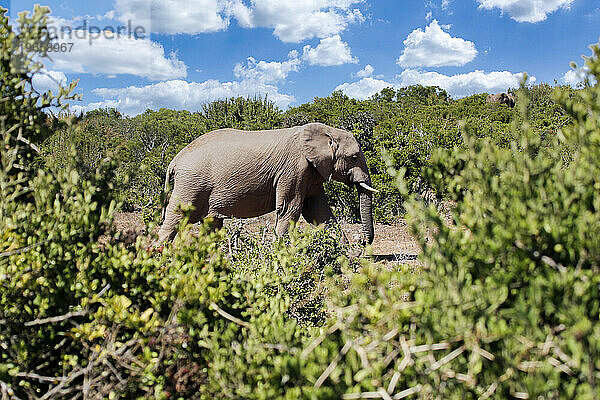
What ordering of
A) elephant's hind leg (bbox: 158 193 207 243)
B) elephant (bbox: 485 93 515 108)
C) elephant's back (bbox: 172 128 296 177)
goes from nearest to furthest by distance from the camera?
elephant's hind leg (bbox: 158 193 207 243) → elephant's back (bbox: 172 128 296 177) → elephant (bbox: 485 93 515 108)

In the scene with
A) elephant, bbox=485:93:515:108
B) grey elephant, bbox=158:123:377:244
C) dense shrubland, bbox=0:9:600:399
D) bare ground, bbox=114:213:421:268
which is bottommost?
bare ground, bbox=114:213:421:268

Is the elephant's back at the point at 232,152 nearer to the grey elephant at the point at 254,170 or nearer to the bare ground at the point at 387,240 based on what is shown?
the grey elephant at the point at 254,170

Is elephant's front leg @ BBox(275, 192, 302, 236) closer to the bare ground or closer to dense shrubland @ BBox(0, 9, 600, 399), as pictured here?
the bare ground

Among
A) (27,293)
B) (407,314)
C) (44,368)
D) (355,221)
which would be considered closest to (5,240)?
(27,293)

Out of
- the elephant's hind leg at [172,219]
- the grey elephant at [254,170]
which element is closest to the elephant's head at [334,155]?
the grey elephant at [254,170]

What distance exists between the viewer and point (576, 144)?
86.4 inches

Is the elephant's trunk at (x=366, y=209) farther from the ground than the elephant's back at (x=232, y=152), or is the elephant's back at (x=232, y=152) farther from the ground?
the elephant's back at (x=232, y=152)

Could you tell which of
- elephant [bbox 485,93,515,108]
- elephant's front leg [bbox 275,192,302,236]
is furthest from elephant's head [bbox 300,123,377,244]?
elephant [bbox 485,93,515,108]

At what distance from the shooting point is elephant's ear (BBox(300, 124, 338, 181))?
25.8 ft

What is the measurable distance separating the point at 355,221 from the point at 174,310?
499 inches

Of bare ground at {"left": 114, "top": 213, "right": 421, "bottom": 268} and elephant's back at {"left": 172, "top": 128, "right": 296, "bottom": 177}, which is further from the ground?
elephant's back at {"left": 172, "top": 128, "right": 296, "bottom": 177}

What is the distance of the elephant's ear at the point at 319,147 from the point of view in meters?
7.86

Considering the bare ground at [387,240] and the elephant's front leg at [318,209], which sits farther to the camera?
the bare ground at [387,240]

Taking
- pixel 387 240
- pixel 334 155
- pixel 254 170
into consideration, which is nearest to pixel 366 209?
pixel 334 155
